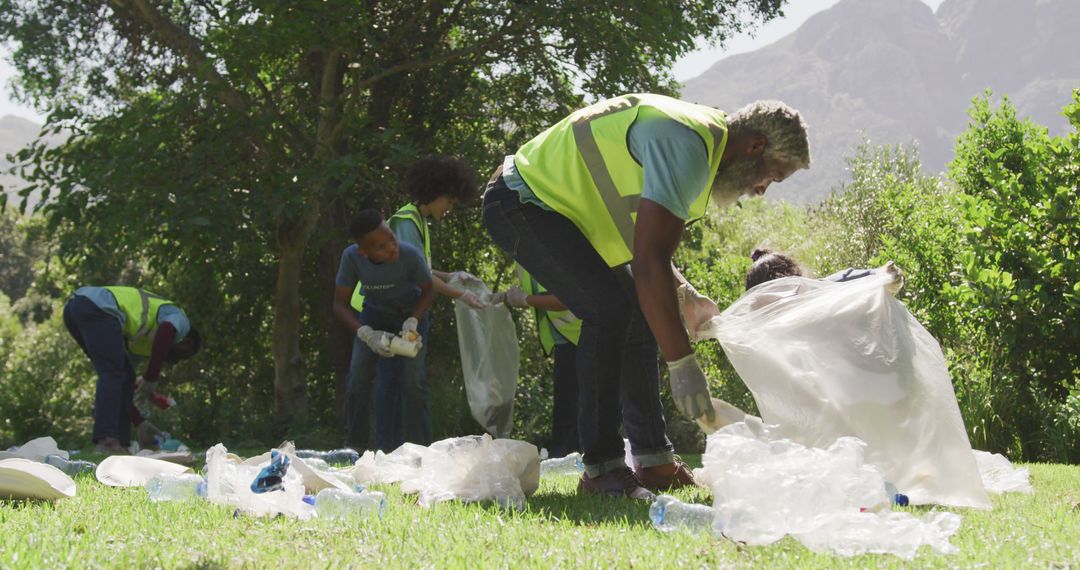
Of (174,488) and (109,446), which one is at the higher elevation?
(174,488)

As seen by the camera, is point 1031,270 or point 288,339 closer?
point 1031,270

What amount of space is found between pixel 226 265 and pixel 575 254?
6.90 meters

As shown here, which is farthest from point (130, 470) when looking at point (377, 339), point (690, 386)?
point (690, 386)

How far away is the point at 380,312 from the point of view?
544 cm

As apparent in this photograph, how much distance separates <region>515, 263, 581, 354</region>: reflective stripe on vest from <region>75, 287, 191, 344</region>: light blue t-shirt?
Result: 93.7 inches

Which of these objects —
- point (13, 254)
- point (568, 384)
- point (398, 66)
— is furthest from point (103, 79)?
point (13, 254)

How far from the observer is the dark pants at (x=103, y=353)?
20.1 feet

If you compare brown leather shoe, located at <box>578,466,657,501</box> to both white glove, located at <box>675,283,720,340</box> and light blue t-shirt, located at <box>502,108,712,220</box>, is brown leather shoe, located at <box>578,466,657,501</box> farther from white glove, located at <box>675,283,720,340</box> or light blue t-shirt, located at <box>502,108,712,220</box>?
light blue t-shirt, located at <box>502,108,712,220</box>

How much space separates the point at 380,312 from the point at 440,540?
3368mm

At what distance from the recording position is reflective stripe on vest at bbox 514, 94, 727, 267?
2885mm

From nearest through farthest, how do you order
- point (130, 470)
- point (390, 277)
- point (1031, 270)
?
point (130, 470)
point (390, 277)
point (1031, 270)

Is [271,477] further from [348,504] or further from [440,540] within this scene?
[440,540]

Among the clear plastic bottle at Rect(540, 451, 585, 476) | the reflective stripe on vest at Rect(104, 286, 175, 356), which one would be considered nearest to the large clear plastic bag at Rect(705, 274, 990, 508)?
the clear plastic bottle at Rect(540, 451, 585, 476)

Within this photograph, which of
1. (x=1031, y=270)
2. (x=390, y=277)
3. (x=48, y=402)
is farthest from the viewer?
(x=48, y=402)
